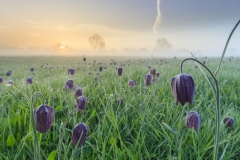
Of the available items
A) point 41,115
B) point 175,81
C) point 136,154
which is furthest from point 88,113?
point 175,81

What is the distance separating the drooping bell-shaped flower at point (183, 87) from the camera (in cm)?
94

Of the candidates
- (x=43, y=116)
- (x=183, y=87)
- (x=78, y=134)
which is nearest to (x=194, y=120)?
(x=183, y=87)

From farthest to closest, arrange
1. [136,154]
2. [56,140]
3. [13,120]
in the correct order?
[13,120] → [56,140] → [136,154]

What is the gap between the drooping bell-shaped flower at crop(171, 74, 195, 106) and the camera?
94cm

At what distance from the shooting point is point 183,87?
95cm

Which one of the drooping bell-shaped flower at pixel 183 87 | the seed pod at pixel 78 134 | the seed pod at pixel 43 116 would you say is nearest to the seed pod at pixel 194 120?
the drooping bell-shaped flower at pixel 183 87

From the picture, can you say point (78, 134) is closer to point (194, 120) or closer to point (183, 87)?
point (183, 87)

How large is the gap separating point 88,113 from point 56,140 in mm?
618

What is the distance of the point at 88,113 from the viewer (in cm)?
239

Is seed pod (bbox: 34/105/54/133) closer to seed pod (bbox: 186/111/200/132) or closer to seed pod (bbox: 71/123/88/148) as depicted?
seed pod (bbox: 71/123/88/148)

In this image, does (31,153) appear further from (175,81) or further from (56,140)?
(175,81)

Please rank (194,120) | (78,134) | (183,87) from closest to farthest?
(183,87) < (78,134) < (194,120)

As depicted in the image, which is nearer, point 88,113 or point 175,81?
point 175,81

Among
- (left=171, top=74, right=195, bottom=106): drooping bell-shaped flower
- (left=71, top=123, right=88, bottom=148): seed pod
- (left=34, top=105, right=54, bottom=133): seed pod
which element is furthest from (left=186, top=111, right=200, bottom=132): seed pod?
(left=34, top=105, right=54, bottom=133): seed pod
